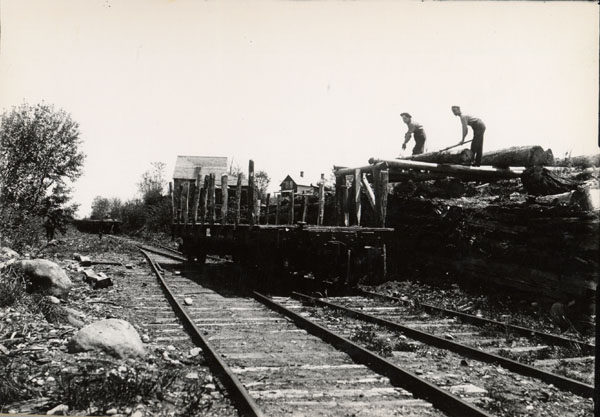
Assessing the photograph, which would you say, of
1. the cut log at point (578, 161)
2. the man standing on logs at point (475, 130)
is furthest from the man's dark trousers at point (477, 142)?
the cut log at point (578, 161)

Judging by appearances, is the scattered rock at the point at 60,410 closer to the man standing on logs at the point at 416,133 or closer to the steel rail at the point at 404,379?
the steel rail at the point at 404,379

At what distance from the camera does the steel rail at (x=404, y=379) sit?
10.8ft

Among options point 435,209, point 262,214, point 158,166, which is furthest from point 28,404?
point 158,166

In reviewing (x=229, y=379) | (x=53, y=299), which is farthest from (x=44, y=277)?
(x=229, y=379)

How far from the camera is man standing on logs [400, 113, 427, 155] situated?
11.8m

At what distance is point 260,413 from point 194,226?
447 inches

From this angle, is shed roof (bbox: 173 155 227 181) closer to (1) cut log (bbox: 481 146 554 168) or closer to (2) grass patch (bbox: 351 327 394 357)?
(1) cut log (bbox: 481 146 554 168)

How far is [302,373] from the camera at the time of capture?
4246 millimetres

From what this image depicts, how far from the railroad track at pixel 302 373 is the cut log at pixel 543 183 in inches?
230

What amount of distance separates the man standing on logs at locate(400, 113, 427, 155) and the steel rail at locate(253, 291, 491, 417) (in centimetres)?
733

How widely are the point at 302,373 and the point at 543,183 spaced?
7204 millimetres

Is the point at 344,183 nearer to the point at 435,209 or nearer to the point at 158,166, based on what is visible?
the point at 435,209

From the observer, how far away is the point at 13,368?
3664 millimetres

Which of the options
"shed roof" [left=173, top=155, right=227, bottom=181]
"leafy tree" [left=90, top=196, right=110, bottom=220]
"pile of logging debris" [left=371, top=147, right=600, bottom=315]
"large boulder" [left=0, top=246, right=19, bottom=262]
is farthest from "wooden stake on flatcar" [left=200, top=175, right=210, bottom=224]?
"leafy tree" [left=90, top=196, right=110, bottom=220]
